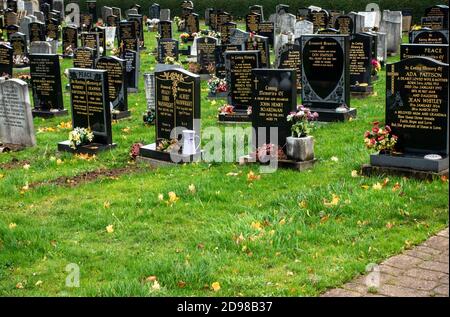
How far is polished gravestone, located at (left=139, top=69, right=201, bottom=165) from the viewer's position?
11.7 meters

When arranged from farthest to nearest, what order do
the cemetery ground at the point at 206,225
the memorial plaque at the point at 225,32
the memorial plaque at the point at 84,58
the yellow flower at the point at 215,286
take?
the memorial plaque at the point at 225,32 < the memorial plaque at the point at 84,58 < the cemetery ground at the point at 206,225 < the yellow flower at the point at 215,286

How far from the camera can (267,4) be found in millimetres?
40031

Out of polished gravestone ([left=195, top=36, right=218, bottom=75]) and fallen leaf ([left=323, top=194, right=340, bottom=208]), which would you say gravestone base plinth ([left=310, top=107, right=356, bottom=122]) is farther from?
polished gravestone ([left=195, top=36, right=218, bottom=75])

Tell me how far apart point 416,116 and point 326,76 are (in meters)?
4.39

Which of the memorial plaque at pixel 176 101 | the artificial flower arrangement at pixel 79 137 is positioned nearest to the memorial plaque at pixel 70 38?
the artificial flower arrangement at pixel 79 137

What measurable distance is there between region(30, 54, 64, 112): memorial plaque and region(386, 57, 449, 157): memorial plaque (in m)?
8.42

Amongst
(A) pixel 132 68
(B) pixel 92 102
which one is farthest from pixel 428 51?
(A) pixel 132 68

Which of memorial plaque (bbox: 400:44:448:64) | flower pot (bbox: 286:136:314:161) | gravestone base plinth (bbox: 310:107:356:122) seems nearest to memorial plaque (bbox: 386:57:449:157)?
flower pot (bbox: 286:136:314:161)

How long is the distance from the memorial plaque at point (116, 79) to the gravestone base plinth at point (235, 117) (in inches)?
101

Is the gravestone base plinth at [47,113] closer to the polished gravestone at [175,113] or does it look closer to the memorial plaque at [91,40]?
the polished gravestone at [175,113]

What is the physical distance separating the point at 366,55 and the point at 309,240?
35.0 feet

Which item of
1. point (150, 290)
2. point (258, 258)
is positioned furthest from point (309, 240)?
point (150, 290)

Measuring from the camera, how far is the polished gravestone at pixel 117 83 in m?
15.9

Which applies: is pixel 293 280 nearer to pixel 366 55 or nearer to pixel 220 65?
pixel 366 55
